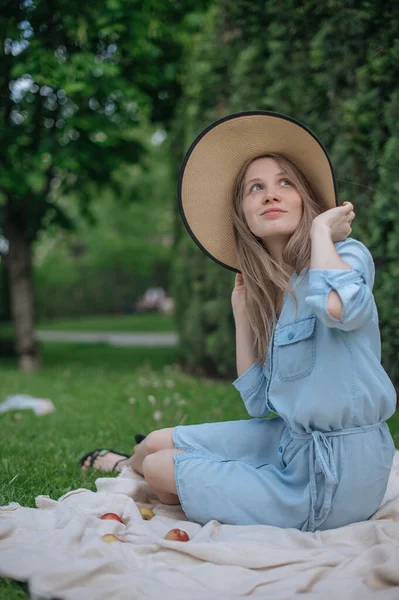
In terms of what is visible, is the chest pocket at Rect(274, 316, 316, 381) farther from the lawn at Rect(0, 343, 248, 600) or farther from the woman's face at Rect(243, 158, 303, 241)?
the lawn at Rect(0, 343, 248, 600)

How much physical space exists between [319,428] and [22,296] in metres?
6.65

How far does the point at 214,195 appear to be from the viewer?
2842mm

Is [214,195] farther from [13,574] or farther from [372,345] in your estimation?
[13,574]

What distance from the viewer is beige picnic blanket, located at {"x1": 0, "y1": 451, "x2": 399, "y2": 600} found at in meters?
1.94

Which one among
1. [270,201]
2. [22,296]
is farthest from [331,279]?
[22,296]

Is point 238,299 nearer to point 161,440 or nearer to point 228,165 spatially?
point 228,165

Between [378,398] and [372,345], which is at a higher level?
[372,345]

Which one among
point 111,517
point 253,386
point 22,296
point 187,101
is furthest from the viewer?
point 22,296

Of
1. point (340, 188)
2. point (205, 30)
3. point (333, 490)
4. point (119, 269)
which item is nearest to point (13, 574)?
point (333, 490)

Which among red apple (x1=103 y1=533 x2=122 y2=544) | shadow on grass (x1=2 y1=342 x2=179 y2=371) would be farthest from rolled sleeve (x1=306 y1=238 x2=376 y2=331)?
shadow on grass (x1=2 y1=342 x2=179 y2=371)

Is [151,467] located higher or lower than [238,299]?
lower

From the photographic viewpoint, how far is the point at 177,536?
2.36 metres

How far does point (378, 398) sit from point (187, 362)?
508 centimetres

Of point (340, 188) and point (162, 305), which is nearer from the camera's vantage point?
point (340, 188)
